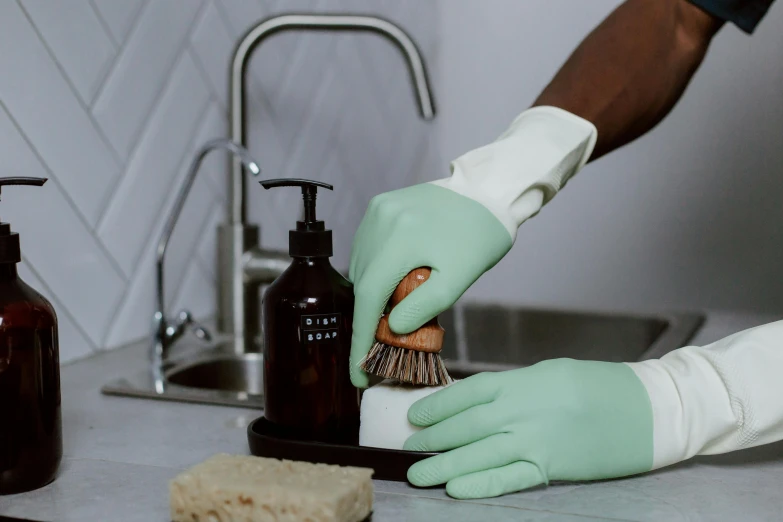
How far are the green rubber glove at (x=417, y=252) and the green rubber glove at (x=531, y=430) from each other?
0.08 metres

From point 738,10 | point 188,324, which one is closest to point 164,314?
point 188,324

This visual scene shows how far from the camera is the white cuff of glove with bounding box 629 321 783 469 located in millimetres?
719

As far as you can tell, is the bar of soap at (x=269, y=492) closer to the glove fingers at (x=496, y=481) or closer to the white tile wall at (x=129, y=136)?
the glove fingers at (x=496, y=481)

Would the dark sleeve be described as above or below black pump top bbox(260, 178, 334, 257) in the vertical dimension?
above

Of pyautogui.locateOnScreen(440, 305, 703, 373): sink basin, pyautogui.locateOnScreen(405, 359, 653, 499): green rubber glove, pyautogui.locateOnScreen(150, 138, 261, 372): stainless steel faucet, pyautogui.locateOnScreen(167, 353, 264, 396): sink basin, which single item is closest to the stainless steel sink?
pyautogui.locateOnScreen(440, 305, 703, 373): sink basin

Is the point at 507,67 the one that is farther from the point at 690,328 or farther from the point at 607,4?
the point at 690,328

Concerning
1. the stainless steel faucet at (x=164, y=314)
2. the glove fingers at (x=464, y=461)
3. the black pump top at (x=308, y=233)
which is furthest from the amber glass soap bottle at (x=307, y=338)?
the stainless steel faucet at (x=164, y=314)

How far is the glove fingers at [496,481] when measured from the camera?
0.67m

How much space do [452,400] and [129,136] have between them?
69cm

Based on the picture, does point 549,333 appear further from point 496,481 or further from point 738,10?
point 496,481

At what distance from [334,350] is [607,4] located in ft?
5.59

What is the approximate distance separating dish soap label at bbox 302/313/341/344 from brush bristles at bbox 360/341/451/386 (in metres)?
0.04

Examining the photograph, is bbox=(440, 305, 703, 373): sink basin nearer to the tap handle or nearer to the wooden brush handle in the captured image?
the tap handle

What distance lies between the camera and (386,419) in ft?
2.37
